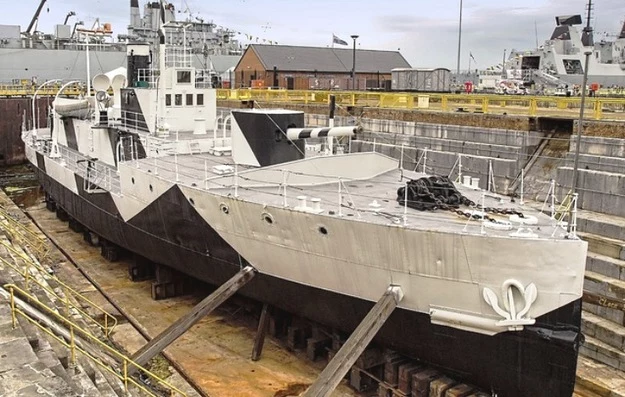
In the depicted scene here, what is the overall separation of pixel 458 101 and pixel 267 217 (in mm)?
19266

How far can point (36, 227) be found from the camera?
2409 centimetres

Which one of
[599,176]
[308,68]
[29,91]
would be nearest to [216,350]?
[599,176]

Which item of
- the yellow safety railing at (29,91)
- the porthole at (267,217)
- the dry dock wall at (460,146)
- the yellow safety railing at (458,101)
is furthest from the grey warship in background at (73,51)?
the porthole at (267,217)

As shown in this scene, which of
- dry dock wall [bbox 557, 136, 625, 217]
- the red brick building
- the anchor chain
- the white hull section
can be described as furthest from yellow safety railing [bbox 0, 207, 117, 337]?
the red brick building

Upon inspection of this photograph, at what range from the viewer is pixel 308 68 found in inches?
2053

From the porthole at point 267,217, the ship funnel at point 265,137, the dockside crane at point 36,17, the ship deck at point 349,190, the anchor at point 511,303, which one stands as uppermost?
the dockside crane at point 36,17

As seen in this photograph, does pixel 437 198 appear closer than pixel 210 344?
Yes

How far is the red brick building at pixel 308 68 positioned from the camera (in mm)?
49562

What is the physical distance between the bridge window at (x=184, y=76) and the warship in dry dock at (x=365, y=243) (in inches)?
31.8

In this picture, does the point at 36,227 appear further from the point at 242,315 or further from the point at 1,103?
the point at 1,103

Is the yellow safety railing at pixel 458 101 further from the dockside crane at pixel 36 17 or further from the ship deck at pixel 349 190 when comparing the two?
the dockside crane at pixel 36 17

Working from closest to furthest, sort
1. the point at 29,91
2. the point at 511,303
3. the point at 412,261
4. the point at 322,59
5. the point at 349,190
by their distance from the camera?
1. the point at 511,303
2. the point at 412,261
3. the point at 349,190
4. the point at 29,91
5. the point at 322,59

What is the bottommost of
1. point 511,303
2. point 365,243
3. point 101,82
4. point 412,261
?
point 511,303

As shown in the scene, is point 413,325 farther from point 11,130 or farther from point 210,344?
point 11,130
